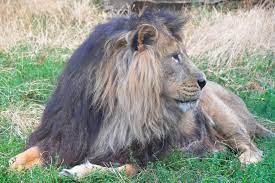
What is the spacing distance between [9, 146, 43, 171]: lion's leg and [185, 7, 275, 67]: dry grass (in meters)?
4.41

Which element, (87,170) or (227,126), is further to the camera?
(227,126)

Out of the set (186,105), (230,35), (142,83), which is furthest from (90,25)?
(142,83)

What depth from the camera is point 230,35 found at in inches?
382

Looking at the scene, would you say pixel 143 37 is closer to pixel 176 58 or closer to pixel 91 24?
pixel 176 58

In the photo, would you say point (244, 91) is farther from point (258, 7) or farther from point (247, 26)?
point (258, 7)

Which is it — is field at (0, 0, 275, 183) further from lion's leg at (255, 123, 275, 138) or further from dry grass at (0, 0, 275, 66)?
lion's leg at (255, 123, 275, 138)

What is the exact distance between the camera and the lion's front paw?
18.8 feet

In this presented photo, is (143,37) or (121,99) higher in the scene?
(143,37)

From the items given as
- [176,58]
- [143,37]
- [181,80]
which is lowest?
[181,80]

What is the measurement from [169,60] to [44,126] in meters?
1.11

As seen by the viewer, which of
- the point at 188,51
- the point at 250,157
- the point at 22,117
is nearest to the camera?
the point at 250,157

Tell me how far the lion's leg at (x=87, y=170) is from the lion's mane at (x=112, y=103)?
10 centimetres

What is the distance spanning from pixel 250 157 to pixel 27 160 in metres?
1.93

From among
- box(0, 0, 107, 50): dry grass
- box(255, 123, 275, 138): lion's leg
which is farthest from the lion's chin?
box(0, 0, 107, 50): dry grass
